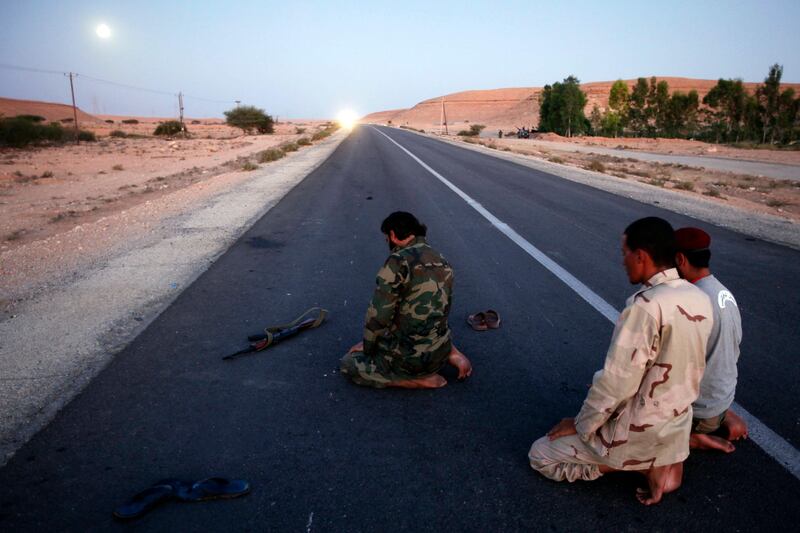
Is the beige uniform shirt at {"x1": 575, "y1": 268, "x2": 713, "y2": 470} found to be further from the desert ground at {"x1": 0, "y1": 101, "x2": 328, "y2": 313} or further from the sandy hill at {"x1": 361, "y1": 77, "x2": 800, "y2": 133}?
the sandy hill at {"x1": 361, "y1": 77, "x2": 800, "y2": 133}

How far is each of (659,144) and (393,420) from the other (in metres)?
63.4

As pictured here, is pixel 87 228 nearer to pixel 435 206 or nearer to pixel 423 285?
pixel 435 206

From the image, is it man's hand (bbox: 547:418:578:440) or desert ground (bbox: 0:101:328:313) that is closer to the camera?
man's hand (bbox: 547:418:578:440)

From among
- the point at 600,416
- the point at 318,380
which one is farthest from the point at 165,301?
the point at 600,416

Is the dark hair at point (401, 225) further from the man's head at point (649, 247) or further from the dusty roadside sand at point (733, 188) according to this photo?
the dusty roadside sand at point (733, 188)

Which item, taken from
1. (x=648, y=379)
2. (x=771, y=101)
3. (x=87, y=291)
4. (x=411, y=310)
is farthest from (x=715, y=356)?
(x=771, y=101)

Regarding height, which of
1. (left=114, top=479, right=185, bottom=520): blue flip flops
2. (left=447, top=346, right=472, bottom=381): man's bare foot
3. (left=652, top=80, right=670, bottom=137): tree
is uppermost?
(left=652, top=80, right=670, bottom=137): tree

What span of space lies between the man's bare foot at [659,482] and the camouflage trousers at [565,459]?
0.24 metres

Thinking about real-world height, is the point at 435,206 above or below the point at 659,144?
below

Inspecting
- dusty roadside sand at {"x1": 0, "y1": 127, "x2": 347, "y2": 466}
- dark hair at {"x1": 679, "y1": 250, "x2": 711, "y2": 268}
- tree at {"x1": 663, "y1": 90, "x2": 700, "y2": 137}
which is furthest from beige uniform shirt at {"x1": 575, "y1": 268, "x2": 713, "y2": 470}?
tree at {"x1": 663, "y1": 90, "x2": 700, "y2": 137}

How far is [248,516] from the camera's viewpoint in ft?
8.06

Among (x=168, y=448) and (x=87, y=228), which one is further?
(x=87, y=228)

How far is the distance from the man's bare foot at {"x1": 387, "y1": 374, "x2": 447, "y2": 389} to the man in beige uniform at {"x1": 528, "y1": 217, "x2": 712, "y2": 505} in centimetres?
117

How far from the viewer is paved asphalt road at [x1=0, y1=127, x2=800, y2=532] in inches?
98.3
